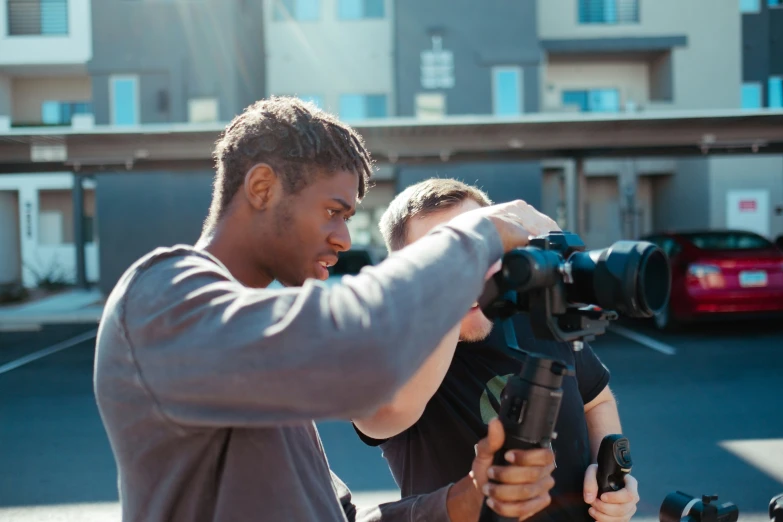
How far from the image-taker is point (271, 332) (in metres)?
0.94

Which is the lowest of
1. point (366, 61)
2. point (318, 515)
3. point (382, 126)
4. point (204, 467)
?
point (318, 515)

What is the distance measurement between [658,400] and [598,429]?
16.0 ft

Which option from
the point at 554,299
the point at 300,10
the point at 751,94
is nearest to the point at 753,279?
the point at 554,299

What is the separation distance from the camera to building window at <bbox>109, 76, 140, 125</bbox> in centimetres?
1870

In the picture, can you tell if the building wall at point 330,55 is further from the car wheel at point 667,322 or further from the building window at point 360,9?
the car wheel at point 667,322

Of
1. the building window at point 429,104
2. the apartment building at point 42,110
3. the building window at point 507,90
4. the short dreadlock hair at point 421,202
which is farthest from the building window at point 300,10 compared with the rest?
the short dreadlock hair at point 421,202

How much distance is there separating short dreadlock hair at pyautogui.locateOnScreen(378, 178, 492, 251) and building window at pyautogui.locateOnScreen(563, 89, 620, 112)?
2099 cm

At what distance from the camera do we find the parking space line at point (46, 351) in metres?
9.31

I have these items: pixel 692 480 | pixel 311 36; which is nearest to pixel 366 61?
pixel 311 36

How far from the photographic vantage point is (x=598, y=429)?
2.08 m

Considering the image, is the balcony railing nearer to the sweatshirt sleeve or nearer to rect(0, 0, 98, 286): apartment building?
rect(0, 0, 98, 286): apartment building

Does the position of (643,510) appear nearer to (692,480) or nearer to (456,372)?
(692,480)

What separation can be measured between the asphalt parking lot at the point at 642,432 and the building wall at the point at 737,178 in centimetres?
1200

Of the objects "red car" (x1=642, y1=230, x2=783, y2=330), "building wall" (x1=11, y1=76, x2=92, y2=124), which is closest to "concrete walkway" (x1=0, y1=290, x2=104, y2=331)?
"building wall" (x1=11, y1=76, x2=92, y2=124)
